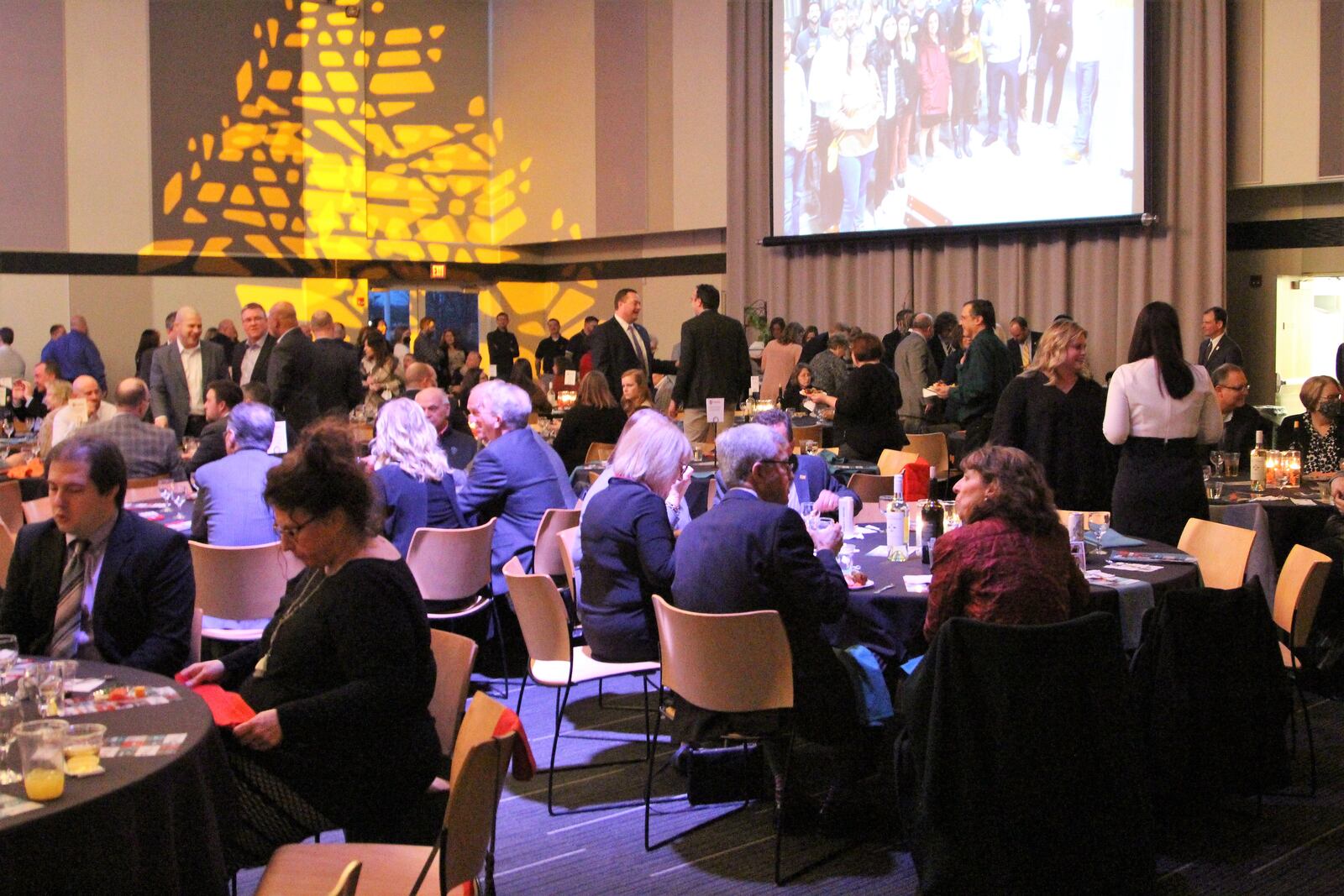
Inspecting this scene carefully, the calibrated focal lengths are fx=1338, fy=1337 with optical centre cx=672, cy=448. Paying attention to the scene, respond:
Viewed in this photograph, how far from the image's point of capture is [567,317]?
19.5 m

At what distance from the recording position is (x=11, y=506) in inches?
249

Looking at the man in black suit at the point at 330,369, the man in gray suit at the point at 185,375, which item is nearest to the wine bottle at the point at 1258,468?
the man in black suit at the point at 330,369

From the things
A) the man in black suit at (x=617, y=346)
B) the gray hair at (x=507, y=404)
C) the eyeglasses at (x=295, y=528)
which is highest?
the man in black suit at (x=617, y=346)

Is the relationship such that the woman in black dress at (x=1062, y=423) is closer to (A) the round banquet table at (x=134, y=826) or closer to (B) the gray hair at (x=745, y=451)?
(B) the gray hair at (x=745, y=451)

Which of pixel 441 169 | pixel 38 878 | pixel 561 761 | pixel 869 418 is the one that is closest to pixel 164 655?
pixel 38 878

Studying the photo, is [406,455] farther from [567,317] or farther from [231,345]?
[567,317]

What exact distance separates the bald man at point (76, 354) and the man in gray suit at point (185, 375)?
3.81 m

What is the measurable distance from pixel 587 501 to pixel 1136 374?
91.1 inches

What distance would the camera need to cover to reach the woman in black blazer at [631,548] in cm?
443

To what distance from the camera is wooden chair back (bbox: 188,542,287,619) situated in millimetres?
4906

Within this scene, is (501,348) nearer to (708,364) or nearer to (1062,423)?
(708,364)

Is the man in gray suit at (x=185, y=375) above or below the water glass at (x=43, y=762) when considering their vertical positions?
above

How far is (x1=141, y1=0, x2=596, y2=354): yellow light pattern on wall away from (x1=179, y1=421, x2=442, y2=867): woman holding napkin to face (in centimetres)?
1461

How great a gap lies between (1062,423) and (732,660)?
2.44 metres
